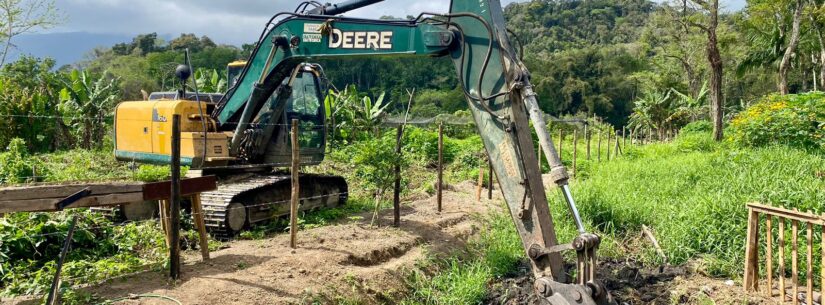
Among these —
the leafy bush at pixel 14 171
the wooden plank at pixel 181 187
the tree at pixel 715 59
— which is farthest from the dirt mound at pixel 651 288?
the tree at pixel 715 59

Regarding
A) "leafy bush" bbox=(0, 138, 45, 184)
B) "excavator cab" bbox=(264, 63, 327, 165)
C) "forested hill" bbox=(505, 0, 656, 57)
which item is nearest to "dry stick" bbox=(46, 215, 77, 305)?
"excavator cab" bbox=(264, 63, 327, 165)

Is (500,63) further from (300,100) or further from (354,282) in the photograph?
(300,100)

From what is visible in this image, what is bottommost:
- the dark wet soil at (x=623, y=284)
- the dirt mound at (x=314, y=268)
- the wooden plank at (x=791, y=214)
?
the dark wet soil at (x=623, y=284)

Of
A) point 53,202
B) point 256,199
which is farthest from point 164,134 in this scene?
point 53,202

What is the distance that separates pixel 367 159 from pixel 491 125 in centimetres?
337

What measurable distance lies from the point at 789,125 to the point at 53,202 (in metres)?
12.9

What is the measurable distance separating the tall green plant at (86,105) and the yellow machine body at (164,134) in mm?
9872

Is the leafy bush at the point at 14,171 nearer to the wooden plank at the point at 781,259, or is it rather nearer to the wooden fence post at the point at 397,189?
the wooden fence post at the point at 397,189

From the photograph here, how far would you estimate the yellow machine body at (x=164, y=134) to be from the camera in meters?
7.43

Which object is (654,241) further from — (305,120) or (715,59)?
(715,59)

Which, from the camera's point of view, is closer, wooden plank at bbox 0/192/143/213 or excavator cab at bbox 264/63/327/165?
wooden plank at bbox 0/192/143/213

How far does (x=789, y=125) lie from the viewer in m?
11.9

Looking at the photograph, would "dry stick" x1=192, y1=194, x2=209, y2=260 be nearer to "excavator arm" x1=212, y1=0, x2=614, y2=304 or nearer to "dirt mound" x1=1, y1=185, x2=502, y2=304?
"dirt mound" x1=1, y1=185, x2=502, y2=304

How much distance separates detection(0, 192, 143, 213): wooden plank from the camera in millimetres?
4215
